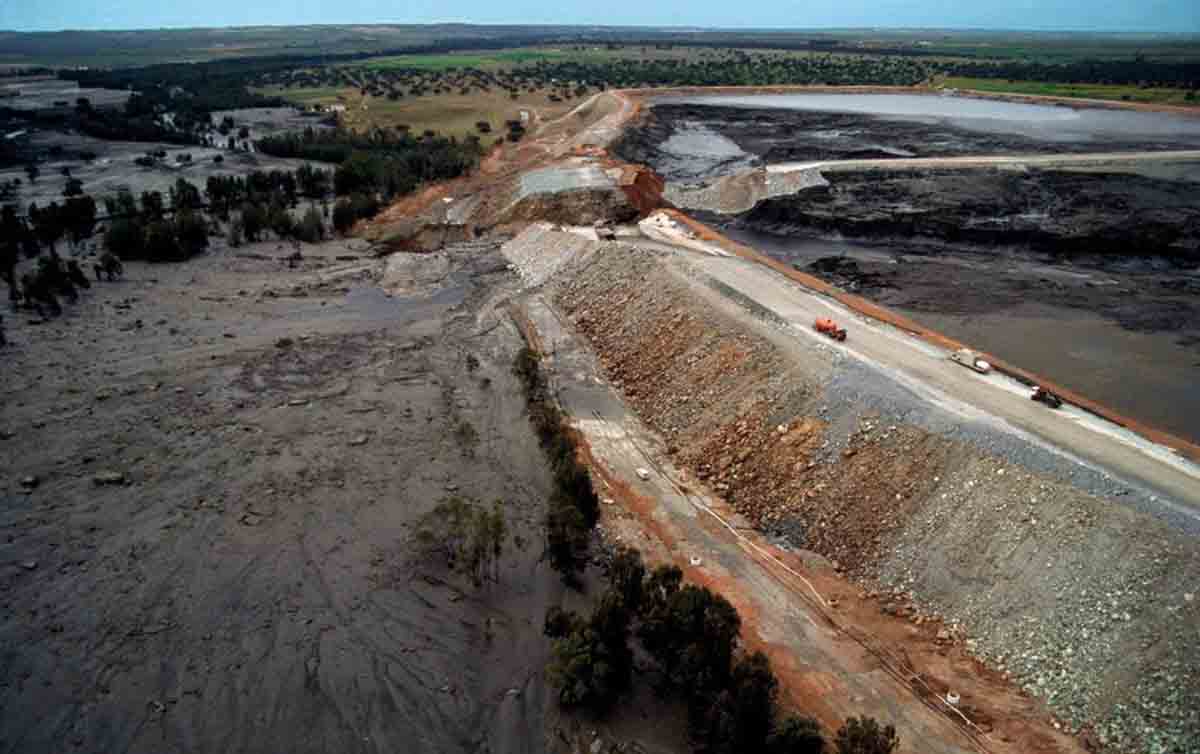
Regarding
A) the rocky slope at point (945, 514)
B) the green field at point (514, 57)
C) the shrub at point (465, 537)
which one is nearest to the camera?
the rocky slope at point (945, 514)

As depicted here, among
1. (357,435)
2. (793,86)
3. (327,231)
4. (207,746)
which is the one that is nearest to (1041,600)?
(207,746)

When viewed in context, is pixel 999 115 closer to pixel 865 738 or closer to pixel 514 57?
pixel 865 738

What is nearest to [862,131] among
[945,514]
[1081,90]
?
[1081,90]

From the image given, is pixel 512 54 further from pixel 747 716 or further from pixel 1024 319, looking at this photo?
pixel 747 716

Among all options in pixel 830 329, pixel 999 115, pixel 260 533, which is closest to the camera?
pixel 260 533

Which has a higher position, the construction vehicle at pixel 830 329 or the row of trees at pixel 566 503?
the construction vehicle at pixel 830 329

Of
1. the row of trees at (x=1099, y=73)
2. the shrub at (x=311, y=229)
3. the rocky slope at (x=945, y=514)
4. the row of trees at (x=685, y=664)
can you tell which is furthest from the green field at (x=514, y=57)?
the row of trees at (x=685, y=664)

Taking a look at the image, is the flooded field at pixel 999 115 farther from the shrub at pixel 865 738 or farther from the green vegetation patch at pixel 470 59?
the shrub at pixel 865 738
